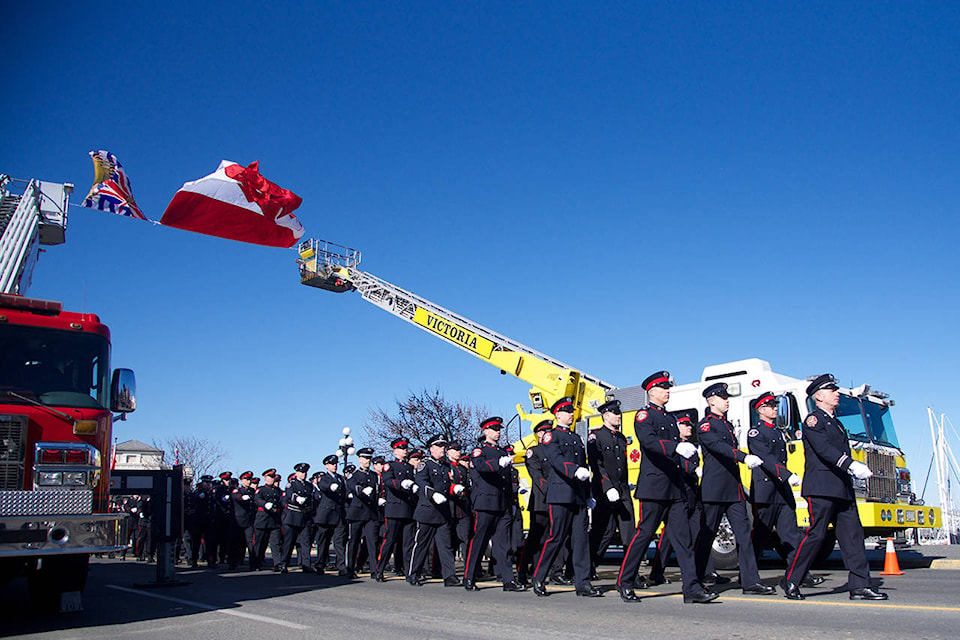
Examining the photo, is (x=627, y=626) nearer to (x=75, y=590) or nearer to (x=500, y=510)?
(x=500, y=510)

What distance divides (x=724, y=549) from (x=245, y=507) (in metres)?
9.03

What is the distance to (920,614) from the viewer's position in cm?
613

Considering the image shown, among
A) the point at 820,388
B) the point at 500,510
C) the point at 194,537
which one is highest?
the point at 820,388

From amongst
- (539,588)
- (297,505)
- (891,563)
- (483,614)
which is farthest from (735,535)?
(297,505)

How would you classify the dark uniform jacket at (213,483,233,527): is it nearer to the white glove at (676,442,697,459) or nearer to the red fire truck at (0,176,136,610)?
the red fire truck at (0,176,136,610)

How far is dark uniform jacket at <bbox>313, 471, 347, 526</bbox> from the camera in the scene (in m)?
13.3

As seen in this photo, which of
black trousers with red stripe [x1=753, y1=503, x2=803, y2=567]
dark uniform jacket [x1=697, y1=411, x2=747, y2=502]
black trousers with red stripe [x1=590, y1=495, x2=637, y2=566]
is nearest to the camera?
dark uniform jacket [x1=697, y1=411, x2=747, y2=502]

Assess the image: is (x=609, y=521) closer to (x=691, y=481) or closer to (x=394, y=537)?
(x=691, y=481)

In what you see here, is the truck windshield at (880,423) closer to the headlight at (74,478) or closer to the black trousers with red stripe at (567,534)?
the black trousers with red stripe at (567,534)

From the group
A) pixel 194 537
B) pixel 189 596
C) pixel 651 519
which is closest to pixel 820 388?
pixel 651 519

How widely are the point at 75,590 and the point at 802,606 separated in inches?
261

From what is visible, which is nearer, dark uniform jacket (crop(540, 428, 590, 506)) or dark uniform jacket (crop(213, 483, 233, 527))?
dark uniform jacket (crop(540, 428, 590, 506))

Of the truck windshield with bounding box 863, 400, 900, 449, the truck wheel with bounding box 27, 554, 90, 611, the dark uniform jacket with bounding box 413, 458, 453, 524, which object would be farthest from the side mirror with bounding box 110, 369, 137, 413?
the truck windshield with bounding box 863, 400, 900, 449

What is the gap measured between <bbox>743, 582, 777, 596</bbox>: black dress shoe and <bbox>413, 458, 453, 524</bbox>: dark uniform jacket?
3931 millimetres
